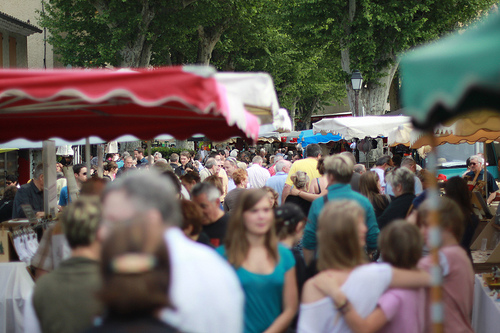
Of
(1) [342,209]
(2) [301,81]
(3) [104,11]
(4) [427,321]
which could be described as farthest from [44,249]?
(2) [301,81]

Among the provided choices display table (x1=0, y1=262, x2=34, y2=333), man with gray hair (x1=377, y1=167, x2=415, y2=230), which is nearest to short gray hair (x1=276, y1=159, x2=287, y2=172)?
man with gray hair (x1=377, y1=167, x2=415, y2=230)

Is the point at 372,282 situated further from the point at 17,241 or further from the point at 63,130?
the point at 63,130

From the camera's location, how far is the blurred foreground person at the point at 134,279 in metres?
1.80

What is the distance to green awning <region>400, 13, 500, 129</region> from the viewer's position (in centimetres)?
212

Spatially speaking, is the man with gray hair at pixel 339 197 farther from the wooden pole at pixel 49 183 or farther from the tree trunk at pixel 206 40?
the tree trunk at pixel 206 40

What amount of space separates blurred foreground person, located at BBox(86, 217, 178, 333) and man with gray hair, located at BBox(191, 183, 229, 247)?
3.00m

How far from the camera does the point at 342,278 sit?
3217mm

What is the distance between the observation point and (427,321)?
3406 millimetres

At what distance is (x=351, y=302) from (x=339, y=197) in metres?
2.30

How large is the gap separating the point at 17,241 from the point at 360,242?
3.75 meters

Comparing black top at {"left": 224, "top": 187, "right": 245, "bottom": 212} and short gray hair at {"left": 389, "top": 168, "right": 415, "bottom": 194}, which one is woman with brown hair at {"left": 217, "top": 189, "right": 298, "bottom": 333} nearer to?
short gray hair at {"left": 389, "top": 168, "right": 415, "bottom": 194}

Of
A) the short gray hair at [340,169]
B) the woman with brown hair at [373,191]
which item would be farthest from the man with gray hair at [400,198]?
the short gray hair at [340,169]

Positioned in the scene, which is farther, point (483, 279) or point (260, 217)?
point (483, 279)

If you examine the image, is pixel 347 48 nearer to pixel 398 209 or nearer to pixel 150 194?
pixel 398 209
